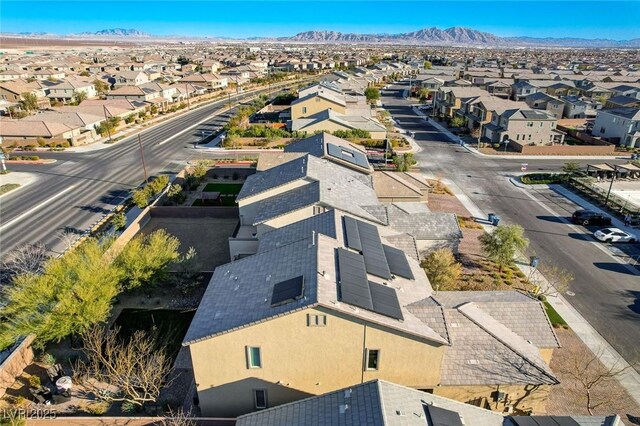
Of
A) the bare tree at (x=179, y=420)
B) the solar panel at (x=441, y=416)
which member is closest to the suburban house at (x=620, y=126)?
the solar panel at (x=441, y=416)

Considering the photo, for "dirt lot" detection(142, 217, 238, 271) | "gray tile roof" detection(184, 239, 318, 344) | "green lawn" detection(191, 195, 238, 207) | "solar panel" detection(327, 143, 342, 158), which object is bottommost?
"dirt lot" detection(142, 217, 238, 271)

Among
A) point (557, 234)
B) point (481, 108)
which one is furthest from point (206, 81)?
point (557, 234)

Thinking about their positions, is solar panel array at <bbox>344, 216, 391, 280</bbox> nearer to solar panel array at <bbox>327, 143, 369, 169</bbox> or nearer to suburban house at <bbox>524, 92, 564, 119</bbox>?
solar panel array at <bbox>327, 143, 369, 169</bbox>

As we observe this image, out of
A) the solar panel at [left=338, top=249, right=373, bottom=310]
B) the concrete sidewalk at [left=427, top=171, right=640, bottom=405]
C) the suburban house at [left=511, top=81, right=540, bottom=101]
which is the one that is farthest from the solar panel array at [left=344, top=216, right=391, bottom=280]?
the suburban house at [left=511, top=81, right=540, bottom=101]

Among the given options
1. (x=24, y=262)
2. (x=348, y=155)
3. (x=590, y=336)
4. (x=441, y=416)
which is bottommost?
(x=590, y=336)

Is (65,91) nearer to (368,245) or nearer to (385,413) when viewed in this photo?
(368,245)

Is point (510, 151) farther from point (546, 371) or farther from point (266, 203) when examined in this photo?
point (546, 371)
